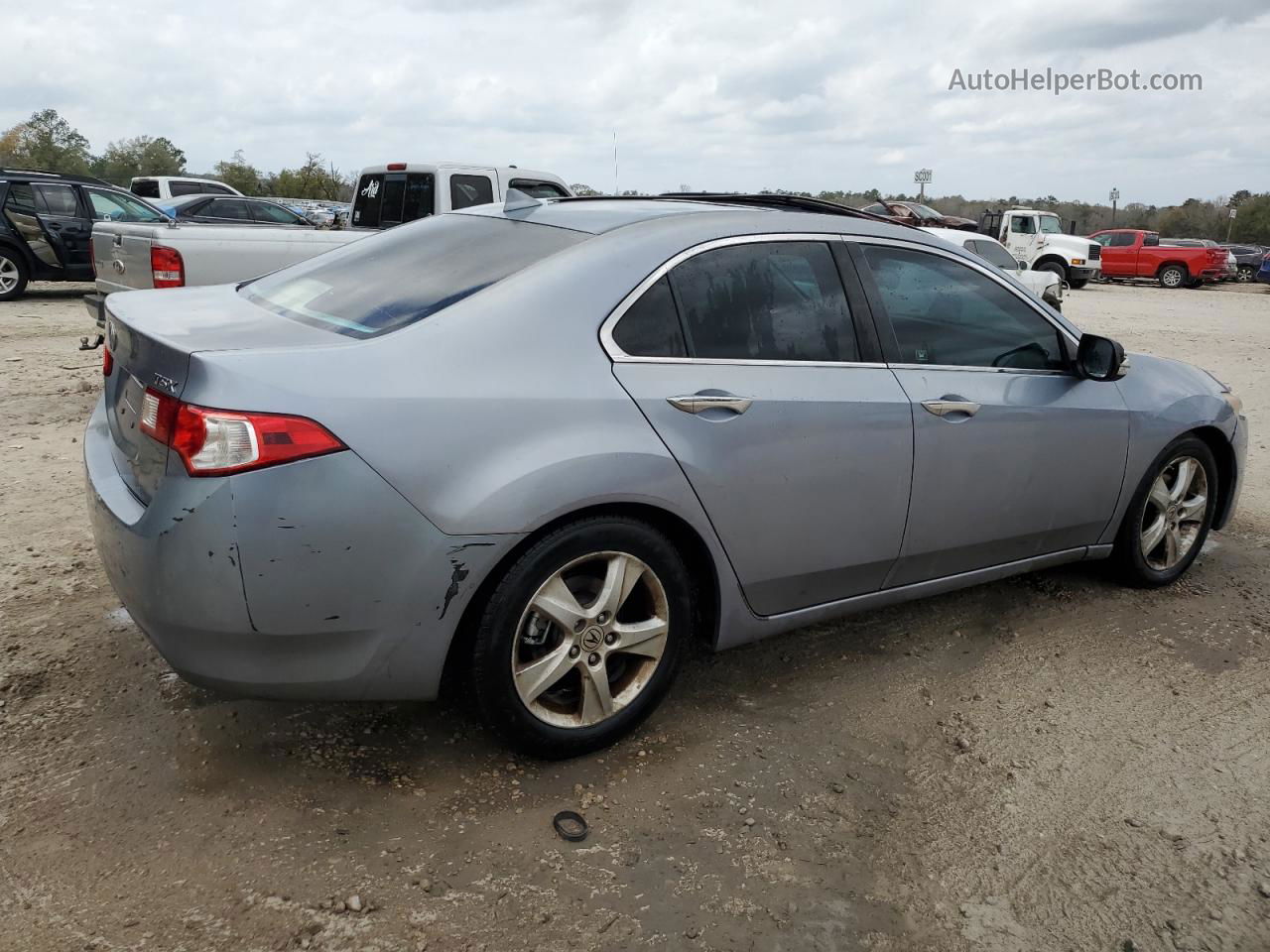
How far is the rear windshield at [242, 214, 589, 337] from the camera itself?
293cm

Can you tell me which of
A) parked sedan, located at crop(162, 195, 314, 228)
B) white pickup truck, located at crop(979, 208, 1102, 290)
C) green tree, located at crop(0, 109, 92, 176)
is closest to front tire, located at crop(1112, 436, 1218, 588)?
parked sedan, located at crop(162, 195, 314, 228)

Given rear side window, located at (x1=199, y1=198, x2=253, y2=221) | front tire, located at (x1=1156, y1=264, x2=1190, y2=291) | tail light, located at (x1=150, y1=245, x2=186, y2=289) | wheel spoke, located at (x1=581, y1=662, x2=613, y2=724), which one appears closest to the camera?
wheel spoke, located at (x1=581, y1=662, x2=613, y2=724)

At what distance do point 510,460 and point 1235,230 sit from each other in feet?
207

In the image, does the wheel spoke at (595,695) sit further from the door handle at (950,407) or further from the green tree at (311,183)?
the green tree at (311,183)

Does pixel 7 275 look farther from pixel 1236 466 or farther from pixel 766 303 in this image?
pixel 1236 466

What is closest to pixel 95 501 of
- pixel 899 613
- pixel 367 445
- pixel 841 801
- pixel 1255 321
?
pixel 367 445

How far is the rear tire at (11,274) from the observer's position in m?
13.4

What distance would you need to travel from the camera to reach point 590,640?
2885 millimetres

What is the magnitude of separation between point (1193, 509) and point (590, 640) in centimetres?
315

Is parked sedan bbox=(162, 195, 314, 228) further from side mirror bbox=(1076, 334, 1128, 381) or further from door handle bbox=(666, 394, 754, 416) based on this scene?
door handle bbox=(666, 394, 754, 416)

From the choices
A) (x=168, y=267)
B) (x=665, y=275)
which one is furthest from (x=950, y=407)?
(x=168, y=267)

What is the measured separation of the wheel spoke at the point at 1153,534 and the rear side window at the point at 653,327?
257 centimetres

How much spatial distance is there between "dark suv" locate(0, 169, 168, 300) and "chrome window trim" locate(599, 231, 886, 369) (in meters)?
12.1

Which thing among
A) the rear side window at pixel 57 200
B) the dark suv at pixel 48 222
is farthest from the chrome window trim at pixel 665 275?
the rear side window at pixel 57 200
